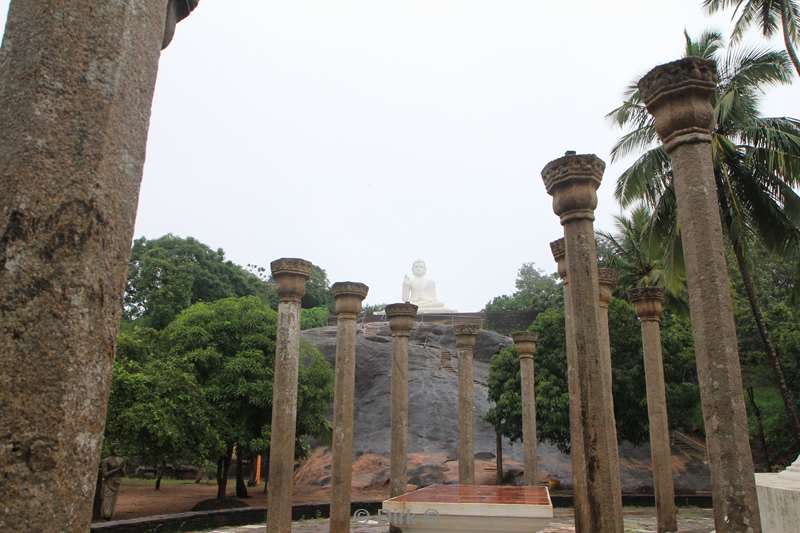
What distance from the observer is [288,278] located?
441 inches

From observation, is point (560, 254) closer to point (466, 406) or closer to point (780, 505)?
point (780, 505)

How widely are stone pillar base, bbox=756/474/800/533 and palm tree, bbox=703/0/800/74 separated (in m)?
10.7

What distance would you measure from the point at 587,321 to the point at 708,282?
143 centimetres

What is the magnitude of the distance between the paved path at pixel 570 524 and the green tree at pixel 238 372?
314 centimetres

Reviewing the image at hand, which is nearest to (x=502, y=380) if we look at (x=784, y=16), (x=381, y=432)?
(x=381, y=432)

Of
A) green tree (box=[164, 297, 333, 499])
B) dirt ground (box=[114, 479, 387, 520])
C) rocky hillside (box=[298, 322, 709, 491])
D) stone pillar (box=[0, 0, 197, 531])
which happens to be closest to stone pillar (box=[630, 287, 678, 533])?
green tree (box=[164, 297, 333, 499])

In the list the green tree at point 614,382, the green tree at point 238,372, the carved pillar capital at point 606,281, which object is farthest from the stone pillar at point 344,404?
the green tree at point 614,382

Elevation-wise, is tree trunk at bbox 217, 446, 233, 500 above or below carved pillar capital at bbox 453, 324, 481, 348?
below

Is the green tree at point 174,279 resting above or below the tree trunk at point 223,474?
above

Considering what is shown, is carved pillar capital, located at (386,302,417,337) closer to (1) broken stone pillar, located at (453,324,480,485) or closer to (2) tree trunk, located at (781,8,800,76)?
(1) broken stone pillar, located at (453,324,480,485)

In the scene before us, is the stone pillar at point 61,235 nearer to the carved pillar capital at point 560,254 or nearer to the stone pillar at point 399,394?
the carved pillar capital at point 560,254

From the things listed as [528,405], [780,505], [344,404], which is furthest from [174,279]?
[780,505]

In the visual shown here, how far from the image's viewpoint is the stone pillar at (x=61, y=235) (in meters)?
1.96

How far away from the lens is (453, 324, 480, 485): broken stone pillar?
1424cm
